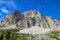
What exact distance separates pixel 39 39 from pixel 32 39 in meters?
9.62

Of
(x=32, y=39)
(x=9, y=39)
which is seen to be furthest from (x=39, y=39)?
(x=9, y=39)

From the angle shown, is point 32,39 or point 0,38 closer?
point 32,39

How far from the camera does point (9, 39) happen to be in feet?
652

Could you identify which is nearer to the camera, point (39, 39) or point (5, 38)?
point (39, 39)

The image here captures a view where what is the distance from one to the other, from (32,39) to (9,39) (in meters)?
33.5

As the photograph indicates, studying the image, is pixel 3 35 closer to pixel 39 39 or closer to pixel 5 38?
pixel 5 38

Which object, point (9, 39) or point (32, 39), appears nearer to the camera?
point (32, 39)

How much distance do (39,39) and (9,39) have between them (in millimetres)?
37548

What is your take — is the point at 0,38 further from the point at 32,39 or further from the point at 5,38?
the point at 32,39

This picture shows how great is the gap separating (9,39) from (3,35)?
853 centimetres

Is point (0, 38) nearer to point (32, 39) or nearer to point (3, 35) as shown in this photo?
point (3, 35)

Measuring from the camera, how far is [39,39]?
18462 cm

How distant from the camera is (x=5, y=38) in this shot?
197 metres

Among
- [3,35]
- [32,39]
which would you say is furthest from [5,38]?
[32,39]
